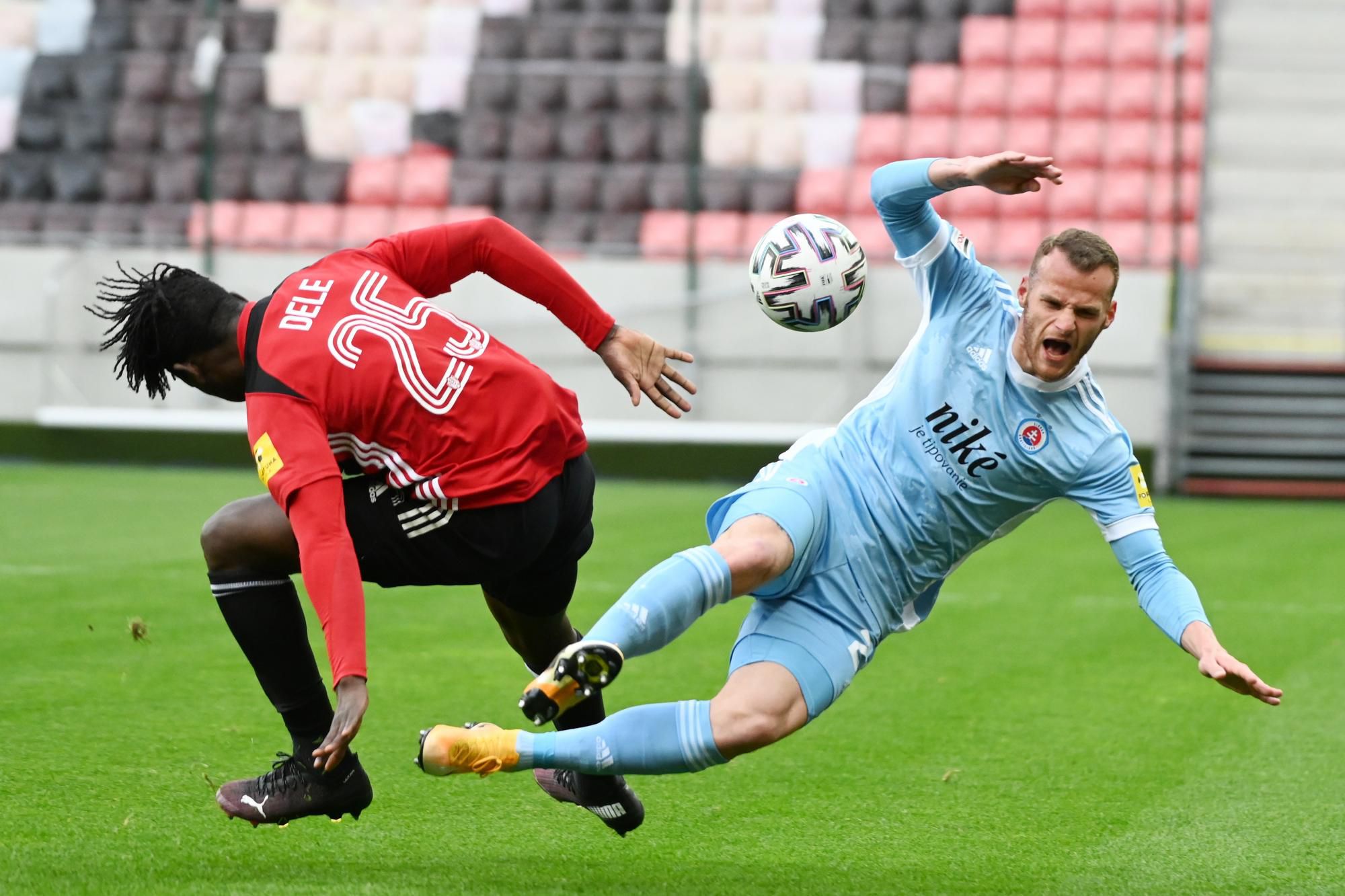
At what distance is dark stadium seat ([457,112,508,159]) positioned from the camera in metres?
15.3

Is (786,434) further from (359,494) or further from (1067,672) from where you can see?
(359,494)

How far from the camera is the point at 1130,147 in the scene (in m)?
14.8

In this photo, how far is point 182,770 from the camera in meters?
4.32

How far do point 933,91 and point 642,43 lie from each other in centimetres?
267

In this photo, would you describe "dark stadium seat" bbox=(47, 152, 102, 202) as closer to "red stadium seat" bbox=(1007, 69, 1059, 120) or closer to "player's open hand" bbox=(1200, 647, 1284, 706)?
"red stadium seat" bbox=(1007, 69, 1059, 120)

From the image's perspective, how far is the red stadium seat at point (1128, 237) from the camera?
46.7 ft

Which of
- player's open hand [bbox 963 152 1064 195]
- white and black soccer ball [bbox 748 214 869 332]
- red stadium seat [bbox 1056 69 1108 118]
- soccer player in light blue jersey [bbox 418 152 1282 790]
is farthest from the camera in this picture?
red stadium seat [bbox 1056 69 1108 118]

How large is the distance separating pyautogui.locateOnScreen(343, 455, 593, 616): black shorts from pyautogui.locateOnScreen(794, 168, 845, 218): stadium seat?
11.3 m

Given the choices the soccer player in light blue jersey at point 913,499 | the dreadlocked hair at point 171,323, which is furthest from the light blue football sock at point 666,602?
the dreadlocked hair at point 171,323

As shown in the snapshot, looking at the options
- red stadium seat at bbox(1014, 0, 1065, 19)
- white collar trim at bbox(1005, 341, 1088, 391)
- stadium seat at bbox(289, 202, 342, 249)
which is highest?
red stadium seat at bbox(1014, 0, 1065, 19)

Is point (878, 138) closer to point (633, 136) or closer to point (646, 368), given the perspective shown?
point (633, 136)

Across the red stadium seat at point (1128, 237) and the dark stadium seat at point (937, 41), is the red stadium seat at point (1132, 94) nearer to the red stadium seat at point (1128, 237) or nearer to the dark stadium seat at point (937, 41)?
the red stadium seat at point (1128, 237)

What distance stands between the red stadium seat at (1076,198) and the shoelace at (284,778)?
11936 mm

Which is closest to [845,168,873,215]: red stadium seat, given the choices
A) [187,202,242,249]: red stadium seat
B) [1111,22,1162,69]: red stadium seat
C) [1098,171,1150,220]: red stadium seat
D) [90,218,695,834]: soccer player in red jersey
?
[1098,171,1150,220]: red stadium seat
